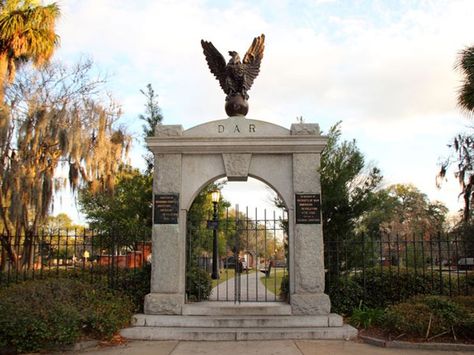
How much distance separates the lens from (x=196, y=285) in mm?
10328

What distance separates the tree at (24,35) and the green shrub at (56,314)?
770cm

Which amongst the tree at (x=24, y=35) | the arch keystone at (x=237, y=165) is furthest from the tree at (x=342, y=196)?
the tree at (x=24, y=35)

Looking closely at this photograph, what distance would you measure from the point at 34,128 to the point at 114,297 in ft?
25.3

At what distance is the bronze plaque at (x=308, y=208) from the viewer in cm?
881

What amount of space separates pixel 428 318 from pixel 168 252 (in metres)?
5.00

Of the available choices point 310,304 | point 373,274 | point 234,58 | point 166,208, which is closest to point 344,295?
point 373,274

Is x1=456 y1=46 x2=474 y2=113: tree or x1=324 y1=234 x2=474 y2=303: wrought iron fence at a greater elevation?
x1=456 y1=46 x2=474 y2=113: tree

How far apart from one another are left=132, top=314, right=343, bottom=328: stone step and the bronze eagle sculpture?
4.40 meters

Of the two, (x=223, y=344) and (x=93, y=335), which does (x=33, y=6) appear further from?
(x=223, y=344)

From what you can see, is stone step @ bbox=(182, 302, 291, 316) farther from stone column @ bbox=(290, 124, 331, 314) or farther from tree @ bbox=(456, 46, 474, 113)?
tree @ bbox=(456, 46, 474, 113)

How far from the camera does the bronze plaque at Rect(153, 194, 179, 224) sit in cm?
895

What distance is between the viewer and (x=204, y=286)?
10555 millimetres

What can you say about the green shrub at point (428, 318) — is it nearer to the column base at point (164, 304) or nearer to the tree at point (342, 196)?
the tree at point (342, 196)

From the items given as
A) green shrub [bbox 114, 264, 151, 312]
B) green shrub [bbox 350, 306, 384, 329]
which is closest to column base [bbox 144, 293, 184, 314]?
green shrub [bbox 114, 264, 151, 312]
